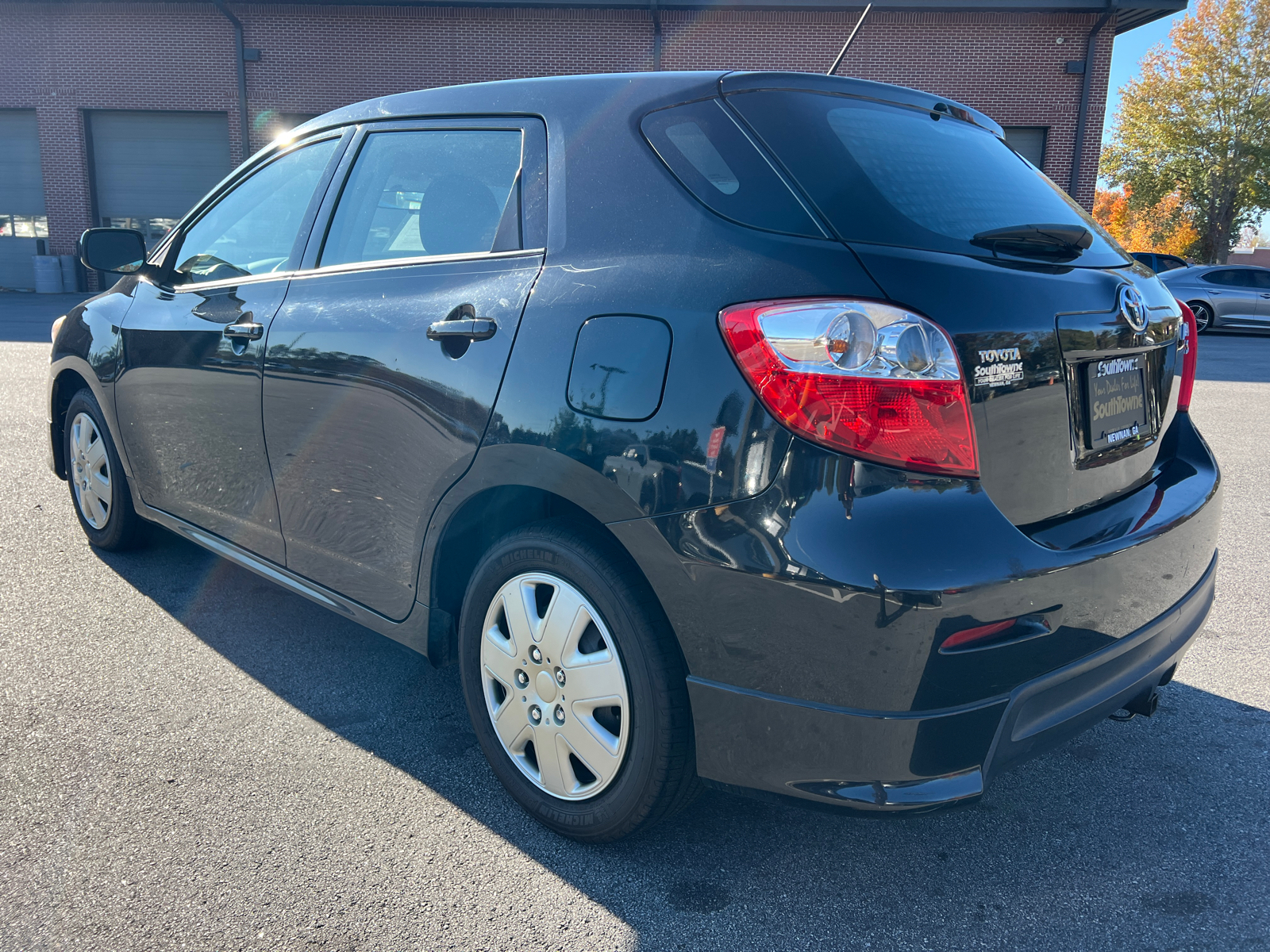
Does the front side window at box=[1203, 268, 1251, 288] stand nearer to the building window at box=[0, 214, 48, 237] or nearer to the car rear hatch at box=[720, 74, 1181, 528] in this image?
the car rear hatch at box=[720, 74, 1181, 528]

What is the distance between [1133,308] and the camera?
84.7 inches

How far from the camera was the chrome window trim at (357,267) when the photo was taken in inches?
92.1

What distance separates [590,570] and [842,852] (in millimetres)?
929

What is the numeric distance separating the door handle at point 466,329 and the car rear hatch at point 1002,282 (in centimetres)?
73

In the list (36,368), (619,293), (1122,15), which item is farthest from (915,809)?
(1122,15)

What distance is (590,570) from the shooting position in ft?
6.66

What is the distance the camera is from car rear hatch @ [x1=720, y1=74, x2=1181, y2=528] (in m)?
1.80

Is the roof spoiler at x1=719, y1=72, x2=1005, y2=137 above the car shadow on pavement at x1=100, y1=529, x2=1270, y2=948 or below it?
above

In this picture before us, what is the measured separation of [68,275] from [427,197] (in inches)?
992

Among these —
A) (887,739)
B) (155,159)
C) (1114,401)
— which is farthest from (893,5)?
(887,739)

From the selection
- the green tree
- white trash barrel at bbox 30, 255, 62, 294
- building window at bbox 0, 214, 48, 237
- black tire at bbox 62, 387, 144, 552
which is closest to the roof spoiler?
black tire at bbox 62, 387, 144, 552

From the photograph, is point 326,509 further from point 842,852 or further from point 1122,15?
point 1122,15

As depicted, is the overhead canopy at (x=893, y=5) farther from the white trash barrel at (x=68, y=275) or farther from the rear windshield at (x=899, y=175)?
the rear windshield at (x=899, y=175)

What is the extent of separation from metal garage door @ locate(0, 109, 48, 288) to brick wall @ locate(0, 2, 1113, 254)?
60cm
